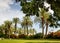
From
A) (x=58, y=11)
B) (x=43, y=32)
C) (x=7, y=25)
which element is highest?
(x=7, y=25)

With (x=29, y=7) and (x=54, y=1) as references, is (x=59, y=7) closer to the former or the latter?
(x=54, y=1)

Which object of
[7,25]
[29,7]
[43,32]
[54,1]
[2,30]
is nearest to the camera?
[54,1]

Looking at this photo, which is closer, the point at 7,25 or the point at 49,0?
the point at 49,0

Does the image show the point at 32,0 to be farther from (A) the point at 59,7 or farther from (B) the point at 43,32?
(B) the point at 43,32

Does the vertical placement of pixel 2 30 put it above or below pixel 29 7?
above

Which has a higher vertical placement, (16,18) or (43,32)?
(16,18)

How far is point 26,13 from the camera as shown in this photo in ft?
54.3

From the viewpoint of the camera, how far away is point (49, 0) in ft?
50.4

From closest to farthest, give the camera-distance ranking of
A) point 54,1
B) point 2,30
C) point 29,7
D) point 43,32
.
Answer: point 54,1 → point 29,7 → point 43,32 → point 2,30

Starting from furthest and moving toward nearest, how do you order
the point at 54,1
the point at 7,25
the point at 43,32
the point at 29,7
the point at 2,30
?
the point at 2,30
the point at 7,25
the point at 43,32
the point at 29,7
the point at 54,1

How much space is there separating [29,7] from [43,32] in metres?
70.7

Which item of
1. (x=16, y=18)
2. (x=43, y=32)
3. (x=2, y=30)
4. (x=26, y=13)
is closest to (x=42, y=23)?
(x=43, y=32)

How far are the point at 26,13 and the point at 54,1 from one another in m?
2.53

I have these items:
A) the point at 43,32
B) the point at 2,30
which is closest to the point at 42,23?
the point at 43,32
